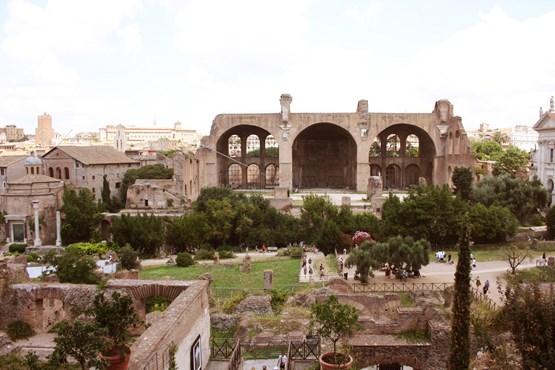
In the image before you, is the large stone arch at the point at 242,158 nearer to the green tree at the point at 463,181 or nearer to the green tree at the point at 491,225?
the green tree at the point at 463,181

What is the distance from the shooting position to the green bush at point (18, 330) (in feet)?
43.3

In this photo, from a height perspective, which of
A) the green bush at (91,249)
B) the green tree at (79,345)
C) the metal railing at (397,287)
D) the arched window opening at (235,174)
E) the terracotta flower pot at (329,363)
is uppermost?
the arched window opening at (235,174)

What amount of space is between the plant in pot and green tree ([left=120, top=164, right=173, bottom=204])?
110 feet

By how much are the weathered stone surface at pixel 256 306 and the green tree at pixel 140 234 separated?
14576 mm

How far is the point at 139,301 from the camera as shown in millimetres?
12430

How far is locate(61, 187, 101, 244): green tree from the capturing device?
33094 mm

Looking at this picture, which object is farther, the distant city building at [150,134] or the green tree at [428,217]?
the distant city building at [150,134]

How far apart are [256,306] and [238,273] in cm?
662

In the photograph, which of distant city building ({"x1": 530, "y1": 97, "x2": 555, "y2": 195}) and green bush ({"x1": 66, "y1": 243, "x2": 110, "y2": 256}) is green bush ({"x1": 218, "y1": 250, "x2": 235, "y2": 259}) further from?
distant city building ({"x1": 530, "y1": 97, "x2": 555, "y2": 195})

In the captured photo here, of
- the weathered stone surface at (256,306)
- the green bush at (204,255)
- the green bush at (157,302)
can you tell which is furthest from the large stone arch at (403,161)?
the green bush at (157,302)

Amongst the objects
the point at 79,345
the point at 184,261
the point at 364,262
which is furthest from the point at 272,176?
the point at 79,345

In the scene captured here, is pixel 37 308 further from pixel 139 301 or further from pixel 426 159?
pixel 426 159

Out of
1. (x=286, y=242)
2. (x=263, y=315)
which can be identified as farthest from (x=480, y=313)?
(x=286, y=242)

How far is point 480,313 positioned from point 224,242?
1946cm
